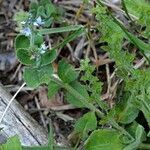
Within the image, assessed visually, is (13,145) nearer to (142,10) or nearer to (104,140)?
(104,140)

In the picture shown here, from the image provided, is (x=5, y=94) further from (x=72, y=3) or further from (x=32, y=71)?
(x=72, y=3)

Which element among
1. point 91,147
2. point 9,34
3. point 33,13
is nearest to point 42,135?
point 91,147

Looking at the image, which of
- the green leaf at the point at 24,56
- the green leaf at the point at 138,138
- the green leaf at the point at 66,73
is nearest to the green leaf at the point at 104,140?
the green leaf at the point at 138,138

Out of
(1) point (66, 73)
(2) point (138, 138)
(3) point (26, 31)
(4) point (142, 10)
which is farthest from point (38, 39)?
(2) point (138, 138)

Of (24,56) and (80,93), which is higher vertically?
(24,56)

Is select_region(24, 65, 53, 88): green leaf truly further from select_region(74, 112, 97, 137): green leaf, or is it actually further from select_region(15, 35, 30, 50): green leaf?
select_region(74, 112, 97, 137): green leaf
